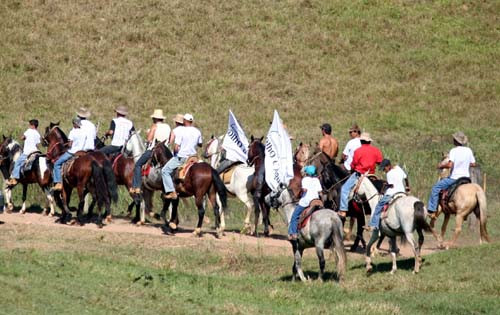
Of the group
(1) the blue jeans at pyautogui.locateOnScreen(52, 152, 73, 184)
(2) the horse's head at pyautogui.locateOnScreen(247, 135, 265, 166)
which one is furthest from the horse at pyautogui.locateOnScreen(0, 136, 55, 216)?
(2) the horse's head at pyautogui.locateOnScreen(247, 135, 265, 166)

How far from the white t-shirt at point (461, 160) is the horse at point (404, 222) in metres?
3.19

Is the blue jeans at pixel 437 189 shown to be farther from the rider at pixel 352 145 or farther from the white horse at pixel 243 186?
the white horse at pixel 243 186

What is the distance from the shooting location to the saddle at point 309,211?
23625 mm

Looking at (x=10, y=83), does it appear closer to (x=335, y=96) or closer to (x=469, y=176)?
(x=335, y=96)

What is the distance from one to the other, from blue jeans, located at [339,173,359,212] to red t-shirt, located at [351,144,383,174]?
0.83 feet

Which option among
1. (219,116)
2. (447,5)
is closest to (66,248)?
(219,116)

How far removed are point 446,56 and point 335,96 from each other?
24.7 ft

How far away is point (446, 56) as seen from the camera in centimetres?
5781

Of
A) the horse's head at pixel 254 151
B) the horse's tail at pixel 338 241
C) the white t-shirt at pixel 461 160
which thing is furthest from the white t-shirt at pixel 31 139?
the horse's tail at pixel 338 241

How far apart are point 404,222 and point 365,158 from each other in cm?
265

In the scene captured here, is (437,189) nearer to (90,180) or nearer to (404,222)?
(404,222)

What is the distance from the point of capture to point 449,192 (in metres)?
28.4

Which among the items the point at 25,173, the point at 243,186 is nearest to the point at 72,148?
the point at 25,173

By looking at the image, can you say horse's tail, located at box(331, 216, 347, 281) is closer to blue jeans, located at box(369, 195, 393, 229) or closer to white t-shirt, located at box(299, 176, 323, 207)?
white t-shirt, located at box(299, 176, 323, 207)
